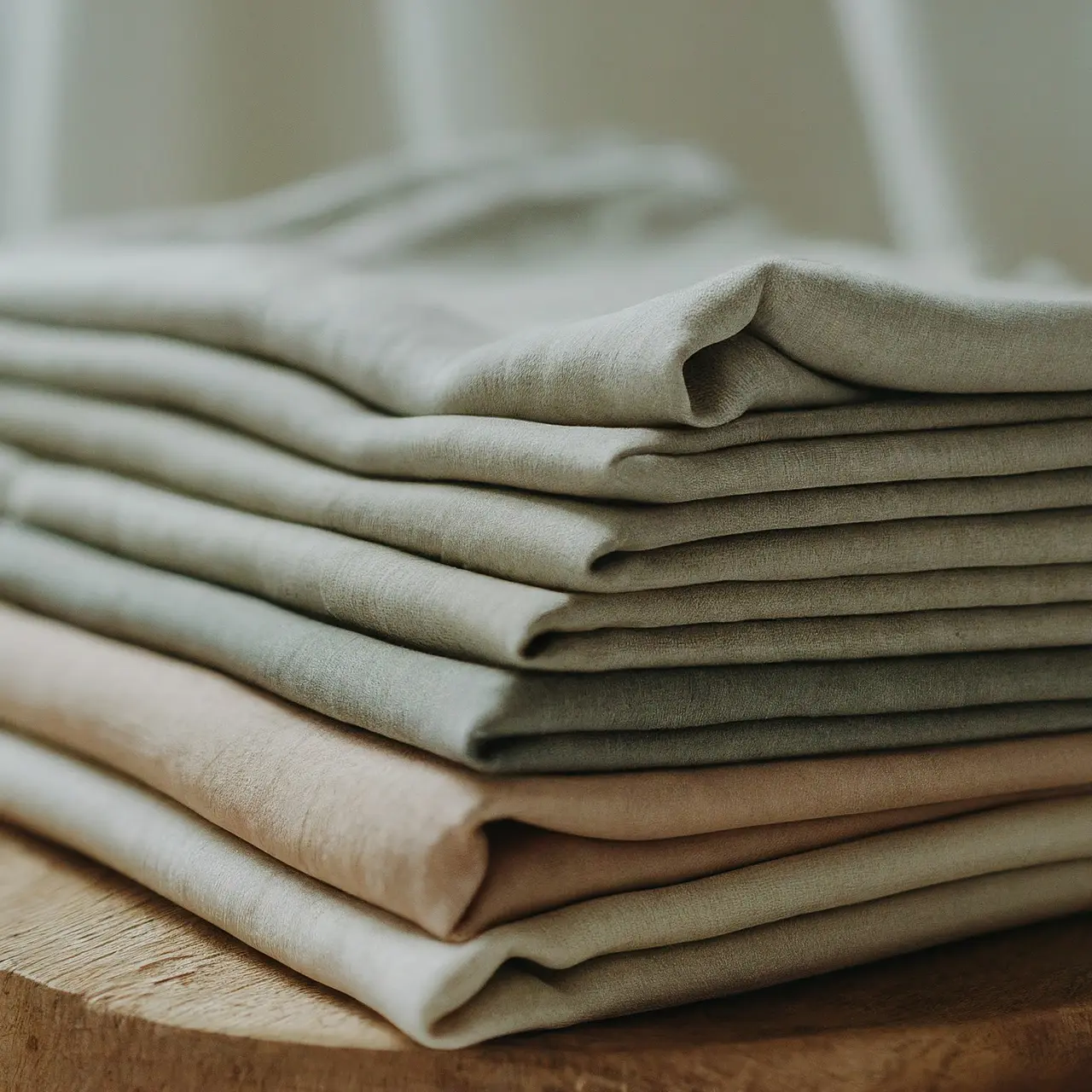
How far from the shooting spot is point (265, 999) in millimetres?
452

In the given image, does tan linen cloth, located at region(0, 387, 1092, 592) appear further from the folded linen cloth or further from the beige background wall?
the beige background wall

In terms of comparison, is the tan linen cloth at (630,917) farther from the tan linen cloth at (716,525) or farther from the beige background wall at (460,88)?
the beige background wall at (460,88)

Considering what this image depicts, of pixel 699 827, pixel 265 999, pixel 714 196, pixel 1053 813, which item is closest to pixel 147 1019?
pixel 265 999

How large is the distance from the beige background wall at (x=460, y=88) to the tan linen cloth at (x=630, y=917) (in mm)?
895

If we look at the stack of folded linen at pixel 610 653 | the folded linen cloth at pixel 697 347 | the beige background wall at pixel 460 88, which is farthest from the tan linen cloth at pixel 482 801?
the beige background wall at pixel 460 88

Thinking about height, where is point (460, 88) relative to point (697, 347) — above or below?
above

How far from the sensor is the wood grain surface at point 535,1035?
16.4 inches

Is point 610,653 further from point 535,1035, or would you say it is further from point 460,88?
point 460,88

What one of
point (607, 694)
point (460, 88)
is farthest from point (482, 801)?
point (460, 88)

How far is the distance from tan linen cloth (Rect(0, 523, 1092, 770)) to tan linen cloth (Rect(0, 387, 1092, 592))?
3cm

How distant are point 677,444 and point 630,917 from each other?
0.15 metres

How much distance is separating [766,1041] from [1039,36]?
91 centimetres

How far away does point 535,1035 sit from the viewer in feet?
1.41

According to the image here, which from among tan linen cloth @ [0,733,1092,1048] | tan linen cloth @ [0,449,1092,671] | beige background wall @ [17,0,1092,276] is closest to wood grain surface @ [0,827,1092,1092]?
tan linen cloth @ [0,733,1092,1048]
